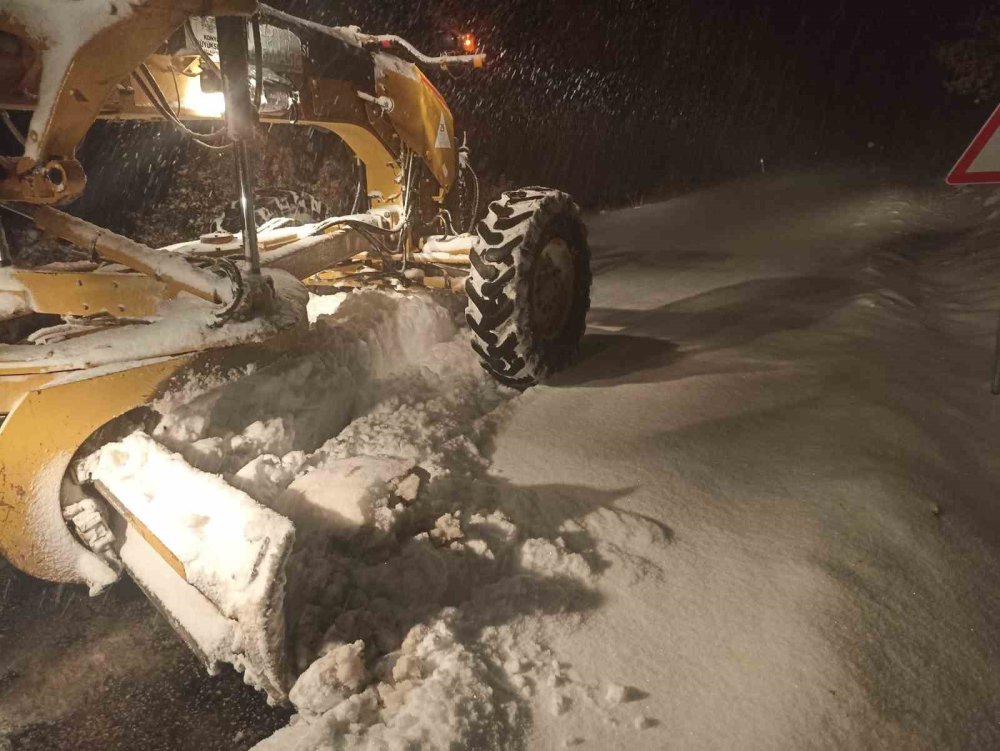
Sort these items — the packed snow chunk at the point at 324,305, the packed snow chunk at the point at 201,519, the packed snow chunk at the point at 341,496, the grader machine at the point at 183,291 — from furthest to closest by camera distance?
the packed snow chunk at the point at 324,305, the packed snow chunk at the point at 341,496, the grader machine at the point at 183,291, the packed snow chunk at the point at 201,519

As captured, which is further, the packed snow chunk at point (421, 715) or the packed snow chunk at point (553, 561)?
the packed snow chunk at point (553, 561)

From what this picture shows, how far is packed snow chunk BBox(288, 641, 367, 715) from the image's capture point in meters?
2.49

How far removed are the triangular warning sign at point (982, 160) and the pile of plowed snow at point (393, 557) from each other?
3.36 m

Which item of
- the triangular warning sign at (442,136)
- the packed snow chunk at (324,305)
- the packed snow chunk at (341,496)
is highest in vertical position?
the triangular warning sign at (442,136)

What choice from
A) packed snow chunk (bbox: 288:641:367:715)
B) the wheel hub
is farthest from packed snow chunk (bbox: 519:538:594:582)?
the wheel hub

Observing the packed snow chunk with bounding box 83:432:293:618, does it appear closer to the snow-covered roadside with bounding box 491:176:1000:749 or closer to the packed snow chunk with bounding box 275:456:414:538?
the packed snow chunk with bounding box 275:456:414:538

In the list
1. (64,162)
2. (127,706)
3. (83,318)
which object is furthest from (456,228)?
(127,706)

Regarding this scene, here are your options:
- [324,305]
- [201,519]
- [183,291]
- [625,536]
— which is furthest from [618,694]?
[324,305]

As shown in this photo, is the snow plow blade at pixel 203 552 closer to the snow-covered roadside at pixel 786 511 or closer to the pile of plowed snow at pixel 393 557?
the pile of plowed snow at pixel 393 557

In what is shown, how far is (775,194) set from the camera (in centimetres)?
1700

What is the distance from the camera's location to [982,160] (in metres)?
4.73

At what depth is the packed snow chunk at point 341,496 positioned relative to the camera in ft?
9.78

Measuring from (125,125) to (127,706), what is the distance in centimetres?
1147

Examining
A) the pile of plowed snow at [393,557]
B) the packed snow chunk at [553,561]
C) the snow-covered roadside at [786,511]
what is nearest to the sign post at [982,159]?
the snow-covered roadside at [786,511]
